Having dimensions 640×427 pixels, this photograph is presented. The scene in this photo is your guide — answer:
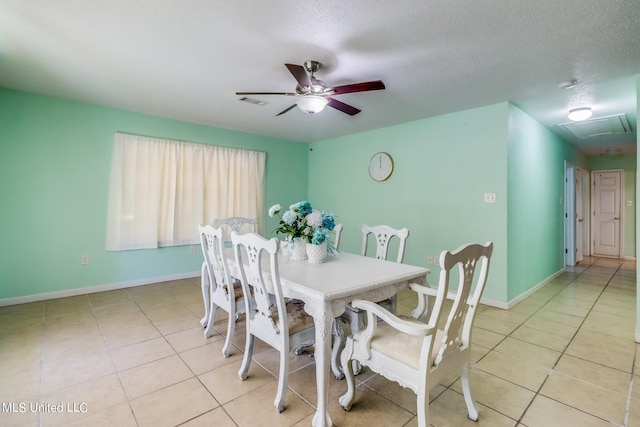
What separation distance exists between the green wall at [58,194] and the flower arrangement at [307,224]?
2895 millimetres

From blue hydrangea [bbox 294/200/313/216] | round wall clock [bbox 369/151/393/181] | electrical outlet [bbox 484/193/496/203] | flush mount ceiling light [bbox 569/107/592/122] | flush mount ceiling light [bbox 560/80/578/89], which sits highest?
flush mount ceiling light [bbox 560/80/578/89]

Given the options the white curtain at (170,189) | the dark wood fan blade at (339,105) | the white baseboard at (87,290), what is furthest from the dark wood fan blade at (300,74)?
the white baseboard at (87,290)

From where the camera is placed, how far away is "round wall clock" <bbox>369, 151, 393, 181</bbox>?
4.49m

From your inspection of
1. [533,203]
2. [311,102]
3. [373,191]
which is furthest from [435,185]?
[311,102]

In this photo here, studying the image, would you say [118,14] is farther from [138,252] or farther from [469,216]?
[469,216]

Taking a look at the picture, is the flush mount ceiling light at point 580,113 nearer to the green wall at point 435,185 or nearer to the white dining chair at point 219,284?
the green wall at point 435,185

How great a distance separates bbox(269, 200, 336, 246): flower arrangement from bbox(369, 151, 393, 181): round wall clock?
2495 mm

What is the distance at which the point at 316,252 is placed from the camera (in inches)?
89.2

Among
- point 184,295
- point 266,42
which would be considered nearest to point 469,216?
point 266,42

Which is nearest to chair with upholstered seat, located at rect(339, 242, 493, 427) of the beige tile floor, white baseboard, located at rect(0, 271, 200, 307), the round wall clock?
the beige tile floor

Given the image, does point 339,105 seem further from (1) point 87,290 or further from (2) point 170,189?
(1) point 87,290

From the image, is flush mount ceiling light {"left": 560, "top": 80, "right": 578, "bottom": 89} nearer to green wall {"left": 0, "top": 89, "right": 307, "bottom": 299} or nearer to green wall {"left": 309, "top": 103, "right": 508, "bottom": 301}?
green wall {"left": 309, "top": 103, "right": 508, "bottom": 301}

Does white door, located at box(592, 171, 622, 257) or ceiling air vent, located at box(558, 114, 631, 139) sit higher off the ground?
ceiling air vent, located at box(558, 114, 631, 139)

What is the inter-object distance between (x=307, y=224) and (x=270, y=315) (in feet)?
2.47
